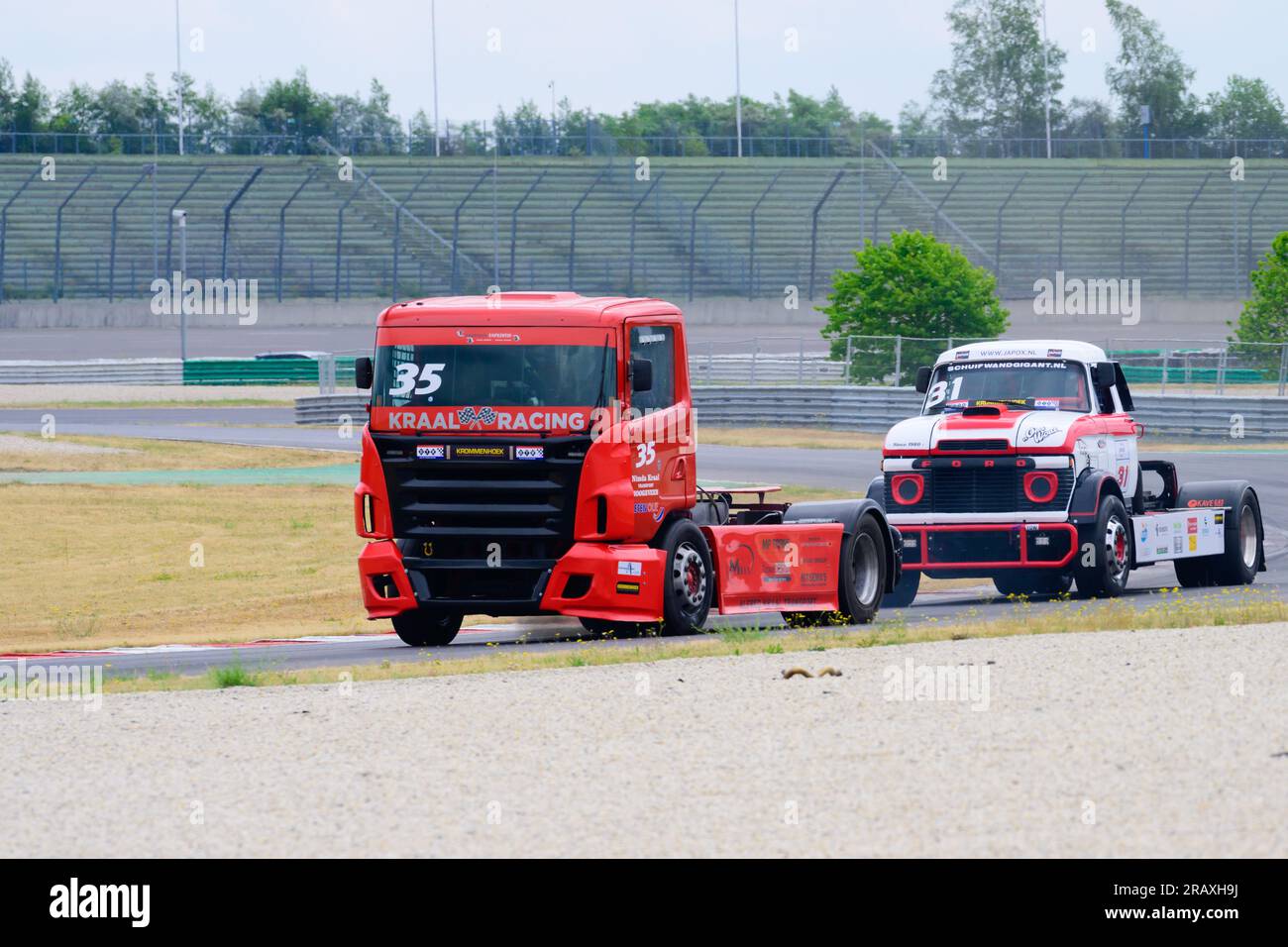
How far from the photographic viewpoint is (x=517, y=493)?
1409 centimetres

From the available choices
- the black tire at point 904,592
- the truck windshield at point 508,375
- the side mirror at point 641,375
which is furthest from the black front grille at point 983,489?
the truck windshield at point 508,375

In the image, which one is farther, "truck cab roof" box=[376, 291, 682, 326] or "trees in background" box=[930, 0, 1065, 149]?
"trees in background" box=[930, 0, 1065, 149]

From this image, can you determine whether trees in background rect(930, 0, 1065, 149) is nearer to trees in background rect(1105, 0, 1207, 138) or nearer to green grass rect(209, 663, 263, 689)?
trees in background rect(1105, 0, 1207, 138)

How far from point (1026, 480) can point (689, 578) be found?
3943 mm

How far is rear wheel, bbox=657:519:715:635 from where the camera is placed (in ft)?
48.0

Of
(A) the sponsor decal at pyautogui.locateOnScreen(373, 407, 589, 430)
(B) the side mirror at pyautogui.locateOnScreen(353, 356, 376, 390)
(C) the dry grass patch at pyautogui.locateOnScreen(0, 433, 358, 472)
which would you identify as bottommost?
(C) the dry grass patch at pyautogui.locateOnScreen(0, 433, 358, 472)

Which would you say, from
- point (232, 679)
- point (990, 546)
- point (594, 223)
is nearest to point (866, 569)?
point (990, 546)

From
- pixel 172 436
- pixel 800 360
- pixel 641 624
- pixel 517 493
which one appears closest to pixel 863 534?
pixel 641 624

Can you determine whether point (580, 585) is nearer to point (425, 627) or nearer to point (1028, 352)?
point (425, 627)

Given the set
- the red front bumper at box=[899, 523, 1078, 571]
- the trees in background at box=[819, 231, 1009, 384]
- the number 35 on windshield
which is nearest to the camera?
the number 35 on windshield

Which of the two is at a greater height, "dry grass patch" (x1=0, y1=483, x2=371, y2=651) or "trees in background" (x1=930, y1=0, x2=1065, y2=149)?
"trees in background" (x1=930, y1=0, x2=1065, y2=149)

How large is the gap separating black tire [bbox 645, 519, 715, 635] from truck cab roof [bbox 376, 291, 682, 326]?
69.4 inches


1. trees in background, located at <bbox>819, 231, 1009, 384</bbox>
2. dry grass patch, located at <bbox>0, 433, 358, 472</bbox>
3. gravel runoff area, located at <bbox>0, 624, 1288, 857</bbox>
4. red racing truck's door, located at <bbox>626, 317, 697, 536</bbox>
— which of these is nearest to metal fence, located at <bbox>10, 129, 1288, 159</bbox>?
trees in background, located at <bbox>819, 231, 1009, 384</bbox>
